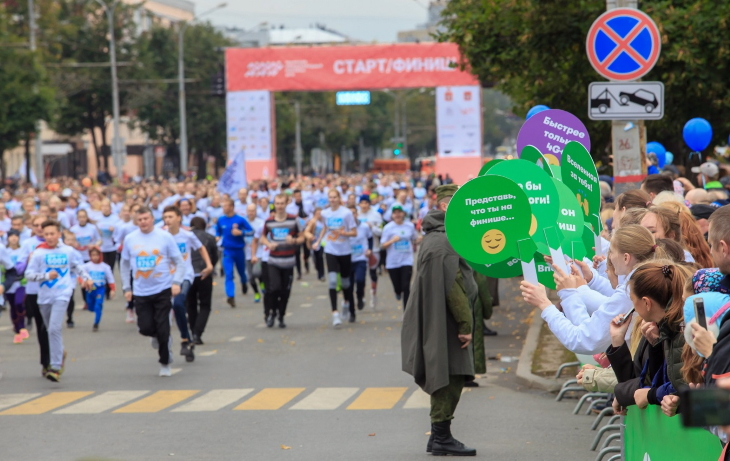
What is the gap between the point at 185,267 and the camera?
44.8 ft

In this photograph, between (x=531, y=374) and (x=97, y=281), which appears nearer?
(x=531, y=374)

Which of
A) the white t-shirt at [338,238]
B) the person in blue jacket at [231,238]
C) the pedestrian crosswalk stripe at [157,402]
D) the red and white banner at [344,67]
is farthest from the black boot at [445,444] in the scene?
the red and white banner at [344,67]

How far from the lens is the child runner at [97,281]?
16.9 meters

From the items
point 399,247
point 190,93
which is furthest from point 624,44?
point 190,93

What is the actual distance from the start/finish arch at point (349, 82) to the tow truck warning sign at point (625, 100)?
3596 centimetres

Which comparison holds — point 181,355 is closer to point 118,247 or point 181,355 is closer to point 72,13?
point 118,247

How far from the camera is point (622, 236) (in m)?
5.71

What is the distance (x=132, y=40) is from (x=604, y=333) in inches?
2587

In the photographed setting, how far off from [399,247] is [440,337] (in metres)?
9.42

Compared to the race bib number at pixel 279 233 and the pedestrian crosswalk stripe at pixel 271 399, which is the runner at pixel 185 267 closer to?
the race bib number at pixel 279 233

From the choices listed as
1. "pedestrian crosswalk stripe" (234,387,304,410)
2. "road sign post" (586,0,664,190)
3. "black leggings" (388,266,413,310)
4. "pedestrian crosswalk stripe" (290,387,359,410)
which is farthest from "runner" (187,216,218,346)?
"road sign post" (586,0,664,190)

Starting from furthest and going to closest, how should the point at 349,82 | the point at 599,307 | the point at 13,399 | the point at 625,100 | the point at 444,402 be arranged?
the point at 349,82 < the point at 13,399 < the point at 625,100 < the point at 444,402 < the point at 599,307

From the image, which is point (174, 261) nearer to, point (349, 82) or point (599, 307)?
point (599, 307)

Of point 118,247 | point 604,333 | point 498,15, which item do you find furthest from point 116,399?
point 118,247
